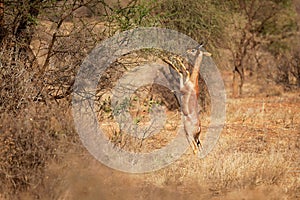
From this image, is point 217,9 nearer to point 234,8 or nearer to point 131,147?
point 234,8

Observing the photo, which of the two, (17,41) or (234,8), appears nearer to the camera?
(17,41)

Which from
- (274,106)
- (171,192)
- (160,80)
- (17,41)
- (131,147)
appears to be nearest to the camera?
(171,192)

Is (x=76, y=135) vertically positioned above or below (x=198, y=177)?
above

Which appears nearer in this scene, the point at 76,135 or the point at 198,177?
the point at 76,135

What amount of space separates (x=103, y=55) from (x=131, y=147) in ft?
5.02

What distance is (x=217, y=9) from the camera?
1499 centimetres

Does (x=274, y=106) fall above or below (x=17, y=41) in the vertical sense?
below

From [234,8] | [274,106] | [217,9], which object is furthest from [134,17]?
[234,8]

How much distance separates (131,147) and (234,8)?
45.6 feet

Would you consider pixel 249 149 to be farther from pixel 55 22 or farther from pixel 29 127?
pixel 29 127

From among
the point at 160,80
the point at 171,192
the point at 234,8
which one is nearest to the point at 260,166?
the point at 171,192

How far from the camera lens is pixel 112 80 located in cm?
837

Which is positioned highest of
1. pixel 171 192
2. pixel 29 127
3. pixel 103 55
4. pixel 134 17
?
pixel 134 17

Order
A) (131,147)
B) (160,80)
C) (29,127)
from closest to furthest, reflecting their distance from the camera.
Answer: (29,127) → (131,147) → (160,80)
